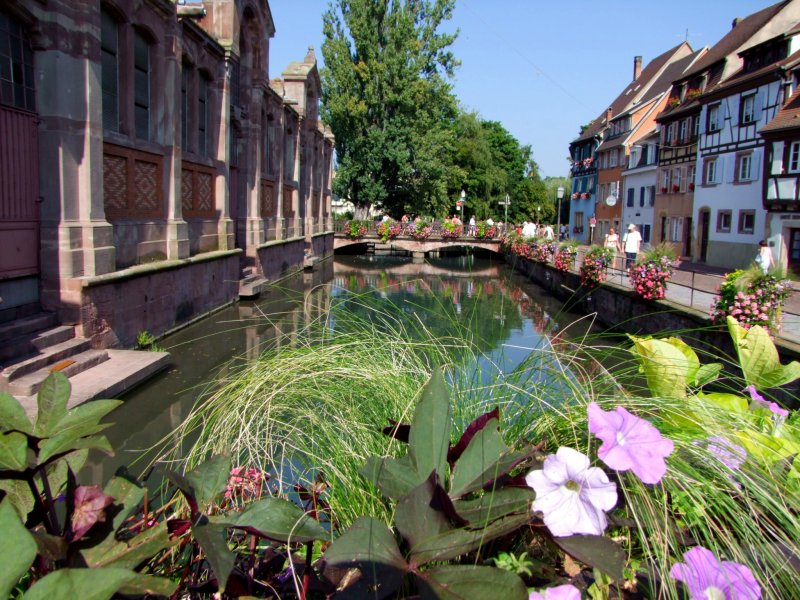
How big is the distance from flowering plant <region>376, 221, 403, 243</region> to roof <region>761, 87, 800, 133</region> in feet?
70.7

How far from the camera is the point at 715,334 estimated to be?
11.0 metres

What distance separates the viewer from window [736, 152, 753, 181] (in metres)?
26.6

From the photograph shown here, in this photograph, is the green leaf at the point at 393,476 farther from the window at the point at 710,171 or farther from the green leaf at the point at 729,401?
the window at the point at 710,171

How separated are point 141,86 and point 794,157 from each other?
67.7 feet

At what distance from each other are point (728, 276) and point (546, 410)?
33.4ft

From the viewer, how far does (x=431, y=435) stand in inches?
51.7

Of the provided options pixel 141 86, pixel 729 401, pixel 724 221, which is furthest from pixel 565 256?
pixel 729 401

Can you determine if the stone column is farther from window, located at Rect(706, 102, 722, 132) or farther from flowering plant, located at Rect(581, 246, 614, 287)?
window, located at Rect(706, 102, 722, 132)

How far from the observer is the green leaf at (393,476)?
1.27 meters

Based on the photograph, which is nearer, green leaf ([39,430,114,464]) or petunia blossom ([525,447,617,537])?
green leaf ([39,430,114,464])

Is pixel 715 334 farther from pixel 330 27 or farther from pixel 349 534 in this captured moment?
pixel 330 27

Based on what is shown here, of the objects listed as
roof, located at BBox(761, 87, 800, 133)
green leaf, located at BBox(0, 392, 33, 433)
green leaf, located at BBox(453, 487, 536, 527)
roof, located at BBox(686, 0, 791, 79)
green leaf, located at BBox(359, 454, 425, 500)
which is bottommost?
green leaf, located at BBox(453, 487, 536, 527)

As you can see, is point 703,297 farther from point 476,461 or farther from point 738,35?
point 738,35

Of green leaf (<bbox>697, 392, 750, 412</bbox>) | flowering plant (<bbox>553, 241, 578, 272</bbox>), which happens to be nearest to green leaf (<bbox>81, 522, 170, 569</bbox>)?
green leaf (<bbox>697, 392, 750, 412</bbox>)
